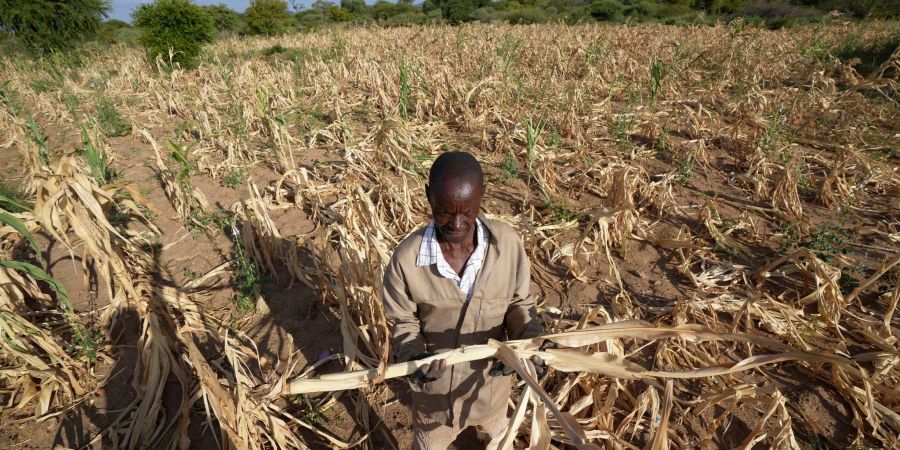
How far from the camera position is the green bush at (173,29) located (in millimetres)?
11250

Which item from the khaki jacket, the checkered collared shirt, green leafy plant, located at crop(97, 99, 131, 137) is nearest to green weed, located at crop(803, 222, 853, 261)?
the khaki jacket

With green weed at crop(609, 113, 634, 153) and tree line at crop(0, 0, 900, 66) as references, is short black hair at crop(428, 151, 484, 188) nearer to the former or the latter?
green weed at crop(609, 113, 634, 153)

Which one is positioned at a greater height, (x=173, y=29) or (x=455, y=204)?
(x=173, y=29)

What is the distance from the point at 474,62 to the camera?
9.49 metres

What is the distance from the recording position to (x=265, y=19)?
2461 cm

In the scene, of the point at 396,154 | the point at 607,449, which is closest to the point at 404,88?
the point at 396,154

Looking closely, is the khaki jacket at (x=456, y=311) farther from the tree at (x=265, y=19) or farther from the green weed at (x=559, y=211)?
the tree at (x=265, y=19)

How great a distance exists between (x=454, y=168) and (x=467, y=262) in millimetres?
408

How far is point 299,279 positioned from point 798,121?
26.2 feet

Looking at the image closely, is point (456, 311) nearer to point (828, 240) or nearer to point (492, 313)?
point (492, 313)

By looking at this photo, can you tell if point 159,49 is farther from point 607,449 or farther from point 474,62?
point 607,449

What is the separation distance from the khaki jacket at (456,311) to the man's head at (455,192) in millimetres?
181

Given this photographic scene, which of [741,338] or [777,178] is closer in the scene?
[741,338]

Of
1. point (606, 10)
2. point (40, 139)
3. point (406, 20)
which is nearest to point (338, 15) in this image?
point (406, 20)
